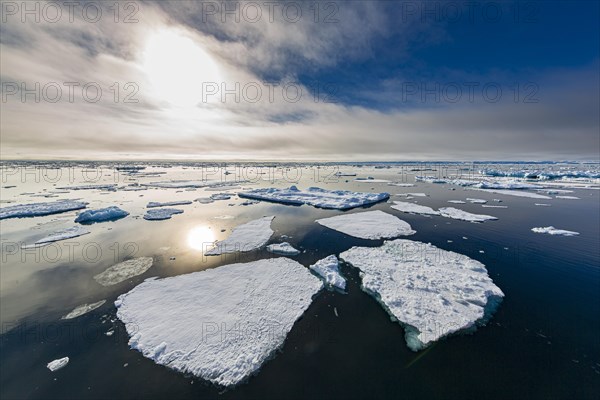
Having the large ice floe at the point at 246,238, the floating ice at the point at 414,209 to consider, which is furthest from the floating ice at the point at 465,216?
the large ice floe at the point at 246,238

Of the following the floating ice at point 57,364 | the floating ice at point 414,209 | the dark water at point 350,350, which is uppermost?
the floating ice at point 414,209

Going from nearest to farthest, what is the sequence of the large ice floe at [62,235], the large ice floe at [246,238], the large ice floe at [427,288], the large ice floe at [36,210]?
the large ice floe at [427,288], the large ice floe at [246,238], the large ice floe at [62,235], the large ice floe at [36,210]

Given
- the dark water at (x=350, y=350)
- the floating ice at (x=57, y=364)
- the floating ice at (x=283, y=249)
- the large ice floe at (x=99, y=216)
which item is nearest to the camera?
the dark water at (x=350, y=350)

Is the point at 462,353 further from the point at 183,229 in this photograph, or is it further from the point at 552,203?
the point at 552,203

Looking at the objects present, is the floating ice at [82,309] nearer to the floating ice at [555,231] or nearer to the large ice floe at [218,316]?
the large ice floe at [218,316]

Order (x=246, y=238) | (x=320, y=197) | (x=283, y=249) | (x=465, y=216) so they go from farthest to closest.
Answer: (x=320, y=197), (x=465, y=216), (x=246, y=238), (x=283, y=249)

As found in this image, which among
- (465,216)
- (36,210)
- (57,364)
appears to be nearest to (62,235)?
(36,210)

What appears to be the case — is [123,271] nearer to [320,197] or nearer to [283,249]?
[283,249]
